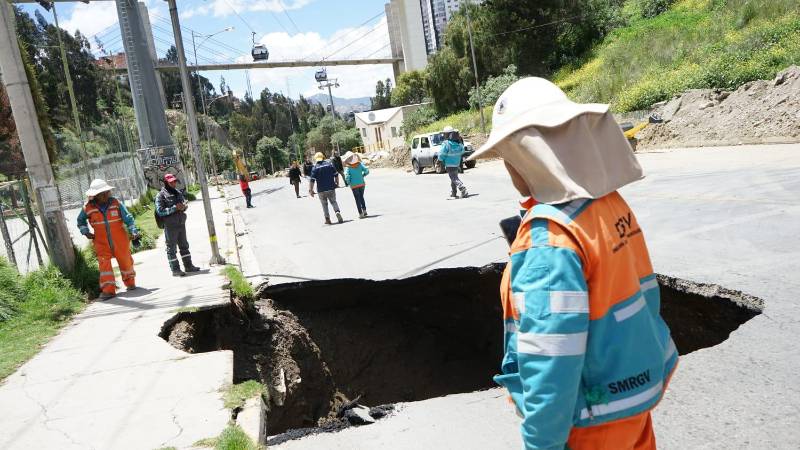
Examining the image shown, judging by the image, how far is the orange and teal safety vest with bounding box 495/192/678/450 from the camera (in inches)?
62.4

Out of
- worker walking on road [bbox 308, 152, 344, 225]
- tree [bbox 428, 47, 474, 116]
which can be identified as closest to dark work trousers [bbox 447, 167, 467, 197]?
worker walking on road [bbox 308, 152, 344, 225]

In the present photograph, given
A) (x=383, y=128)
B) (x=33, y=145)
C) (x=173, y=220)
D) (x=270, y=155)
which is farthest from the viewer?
(x=270, y=155)

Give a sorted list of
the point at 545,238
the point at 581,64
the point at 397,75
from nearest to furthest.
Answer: the point at 545,238 < the point at 581,64 < the point at 397,75

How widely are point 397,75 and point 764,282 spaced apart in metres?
76.7

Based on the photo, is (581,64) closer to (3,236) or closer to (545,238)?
(3,236)

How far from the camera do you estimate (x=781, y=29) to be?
2214 centimetres

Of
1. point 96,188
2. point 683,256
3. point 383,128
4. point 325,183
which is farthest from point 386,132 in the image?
point 683,256

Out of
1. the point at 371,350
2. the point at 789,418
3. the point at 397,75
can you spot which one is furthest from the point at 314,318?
the point at 397,75

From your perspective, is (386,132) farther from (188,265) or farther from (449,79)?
(188,265)

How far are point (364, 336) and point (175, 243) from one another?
4.14 metres

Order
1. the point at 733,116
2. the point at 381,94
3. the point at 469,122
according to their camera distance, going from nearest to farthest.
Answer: the point at 733,116 → the point at 469,122 → the point at 381,94

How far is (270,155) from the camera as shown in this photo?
87.9 m

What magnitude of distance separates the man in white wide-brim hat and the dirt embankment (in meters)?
18.3

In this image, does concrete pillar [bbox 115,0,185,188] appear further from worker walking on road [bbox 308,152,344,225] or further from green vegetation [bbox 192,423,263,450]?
green vegetation [bbox 192,423,263,450]
